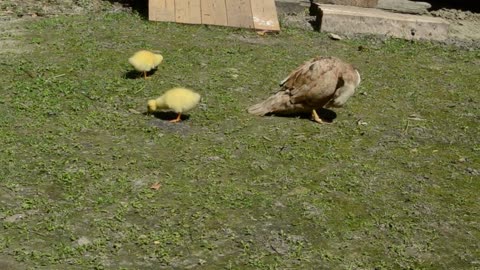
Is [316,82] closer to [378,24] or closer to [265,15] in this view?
[265,15]

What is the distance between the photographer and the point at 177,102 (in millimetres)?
4672

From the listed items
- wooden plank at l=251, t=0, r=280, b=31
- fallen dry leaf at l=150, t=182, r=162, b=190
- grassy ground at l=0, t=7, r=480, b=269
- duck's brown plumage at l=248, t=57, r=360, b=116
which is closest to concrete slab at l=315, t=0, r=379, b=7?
wooden plank at l=251, t=0, r=280, b=31

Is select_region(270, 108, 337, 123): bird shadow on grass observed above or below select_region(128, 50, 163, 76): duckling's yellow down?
below

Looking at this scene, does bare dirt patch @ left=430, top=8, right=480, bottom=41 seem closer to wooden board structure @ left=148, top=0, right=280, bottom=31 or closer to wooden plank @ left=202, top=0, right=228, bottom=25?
wooden board structure @ left=148, top=0, right=280, bottom=31

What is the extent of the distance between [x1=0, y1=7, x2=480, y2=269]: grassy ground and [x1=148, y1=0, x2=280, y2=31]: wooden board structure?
18.3 inches

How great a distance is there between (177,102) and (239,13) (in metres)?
2.54

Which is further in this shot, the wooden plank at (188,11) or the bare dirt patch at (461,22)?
the bare dirt patch at (461,22)

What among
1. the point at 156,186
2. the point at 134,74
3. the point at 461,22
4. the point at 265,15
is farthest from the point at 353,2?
the point at 156,186

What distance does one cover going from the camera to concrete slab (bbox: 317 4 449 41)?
23.4ft

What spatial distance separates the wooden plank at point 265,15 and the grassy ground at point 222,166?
1.86 ft

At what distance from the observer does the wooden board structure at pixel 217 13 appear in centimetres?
682

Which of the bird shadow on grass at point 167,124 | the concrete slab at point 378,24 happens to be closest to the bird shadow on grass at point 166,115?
the bird shadow on grass at point 167,124

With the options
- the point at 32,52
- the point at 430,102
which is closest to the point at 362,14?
the point at 430,102

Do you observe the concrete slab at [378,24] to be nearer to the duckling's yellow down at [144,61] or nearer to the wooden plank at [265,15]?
the wooden plank at [265,15]
